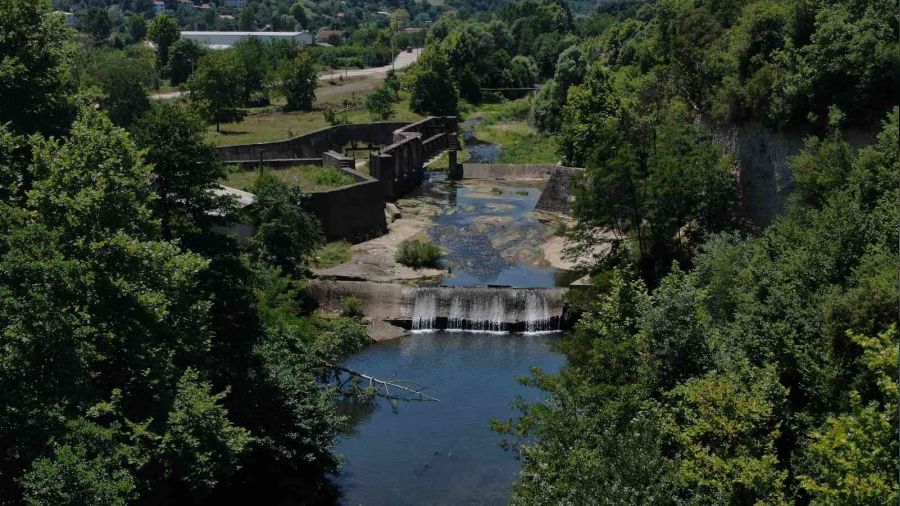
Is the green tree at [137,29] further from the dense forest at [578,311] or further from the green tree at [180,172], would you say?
the green tree at [180,172]

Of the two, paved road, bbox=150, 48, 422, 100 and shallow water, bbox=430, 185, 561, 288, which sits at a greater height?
paved road, bbox=150, 48, 422, 100

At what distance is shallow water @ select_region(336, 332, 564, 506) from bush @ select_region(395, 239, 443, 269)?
25.0 feet

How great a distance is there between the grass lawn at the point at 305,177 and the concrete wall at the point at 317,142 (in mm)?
4308

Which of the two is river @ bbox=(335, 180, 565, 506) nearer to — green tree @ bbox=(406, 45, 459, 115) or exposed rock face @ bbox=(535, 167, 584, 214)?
exposed rock face @ bbox=(535, 167, 584, 214)

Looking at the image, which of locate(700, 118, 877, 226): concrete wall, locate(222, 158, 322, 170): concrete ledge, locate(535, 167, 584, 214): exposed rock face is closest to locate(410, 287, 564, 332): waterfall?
locate(700, 118, 877, 226): concrete wall

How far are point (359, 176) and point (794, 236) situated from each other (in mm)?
33037

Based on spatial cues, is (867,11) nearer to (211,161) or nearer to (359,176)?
(211,161)

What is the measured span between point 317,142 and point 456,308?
119 ft

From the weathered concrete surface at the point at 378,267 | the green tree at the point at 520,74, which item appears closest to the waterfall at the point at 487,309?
the weathered concrete surface at the point at 378,267

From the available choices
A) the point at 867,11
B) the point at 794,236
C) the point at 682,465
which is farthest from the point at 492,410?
the point at 867,11

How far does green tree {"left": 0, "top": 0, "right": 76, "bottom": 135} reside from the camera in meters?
31.5

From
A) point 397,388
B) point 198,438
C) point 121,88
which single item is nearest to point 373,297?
point 397,388

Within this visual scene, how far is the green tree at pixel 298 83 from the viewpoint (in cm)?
9431

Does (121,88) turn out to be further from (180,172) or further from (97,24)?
(97,24)
